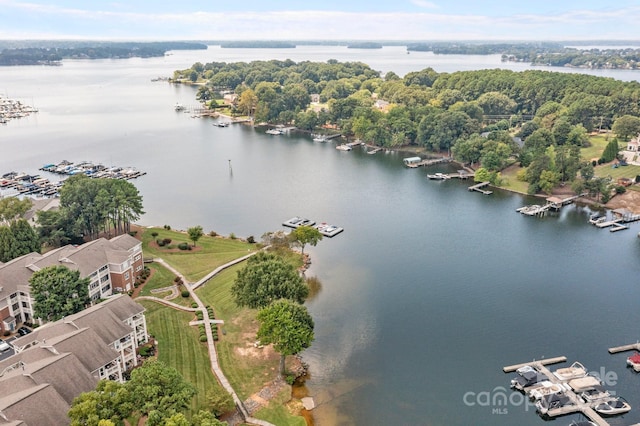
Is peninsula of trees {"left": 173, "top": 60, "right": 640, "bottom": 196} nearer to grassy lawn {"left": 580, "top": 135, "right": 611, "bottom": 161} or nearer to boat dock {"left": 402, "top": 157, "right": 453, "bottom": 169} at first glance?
grassy lawn {"left": 580, "top": 135, "right": 611, "bottom": 161}

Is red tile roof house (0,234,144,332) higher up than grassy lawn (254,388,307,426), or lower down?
higher up

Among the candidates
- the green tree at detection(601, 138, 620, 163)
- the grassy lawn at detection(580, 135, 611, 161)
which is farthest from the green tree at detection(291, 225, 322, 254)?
the green tree at detection(601, 138, 620, 163)

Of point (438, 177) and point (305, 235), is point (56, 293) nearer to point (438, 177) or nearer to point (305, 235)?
point (305, 235)

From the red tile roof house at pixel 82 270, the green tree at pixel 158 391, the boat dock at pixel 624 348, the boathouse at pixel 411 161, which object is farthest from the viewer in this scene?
the boathouse at pixel 411 161

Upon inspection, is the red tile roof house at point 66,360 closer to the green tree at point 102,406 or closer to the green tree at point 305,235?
the green tree at point 102,406

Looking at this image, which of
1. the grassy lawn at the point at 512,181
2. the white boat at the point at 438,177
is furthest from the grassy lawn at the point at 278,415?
the white boat at the point at 438,177

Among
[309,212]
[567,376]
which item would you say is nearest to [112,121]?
[309,212]

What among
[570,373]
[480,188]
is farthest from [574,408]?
[480,188]
